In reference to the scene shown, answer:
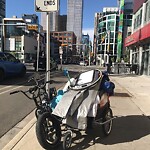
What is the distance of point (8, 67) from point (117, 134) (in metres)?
12.6

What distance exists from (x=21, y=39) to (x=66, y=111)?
92454mm

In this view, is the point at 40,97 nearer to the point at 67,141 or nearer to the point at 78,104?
the point at 78,104

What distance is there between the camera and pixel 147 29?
20.0 m

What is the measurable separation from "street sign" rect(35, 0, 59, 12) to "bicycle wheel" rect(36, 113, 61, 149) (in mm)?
2728

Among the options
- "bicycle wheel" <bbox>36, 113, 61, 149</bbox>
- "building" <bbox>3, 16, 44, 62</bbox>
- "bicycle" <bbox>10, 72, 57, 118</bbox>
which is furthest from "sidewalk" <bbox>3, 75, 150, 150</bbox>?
"building" <bbox>3, 16, 44, 62</bbox>

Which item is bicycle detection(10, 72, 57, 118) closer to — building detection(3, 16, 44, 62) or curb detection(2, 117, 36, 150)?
curb detection(2, 117, 36, 150)

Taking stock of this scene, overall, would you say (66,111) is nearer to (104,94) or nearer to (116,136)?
(104,94)

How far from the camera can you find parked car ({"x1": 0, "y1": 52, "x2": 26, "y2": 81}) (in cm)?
1625

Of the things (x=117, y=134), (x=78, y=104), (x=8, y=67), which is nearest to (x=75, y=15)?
(x=8, y=67)

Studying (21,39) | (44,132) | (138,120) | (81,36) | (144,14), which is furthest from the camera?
(81,36)

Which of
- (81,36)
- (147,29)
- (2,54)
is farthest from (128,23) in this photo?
(81,36)

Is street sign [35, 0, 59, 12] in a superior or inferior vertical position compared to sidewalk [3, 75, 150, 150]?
superior

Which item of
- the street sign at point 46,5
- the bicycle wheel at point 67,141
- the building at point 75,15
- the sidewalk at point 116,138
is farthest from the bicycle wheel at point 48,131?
the building at point 75,15

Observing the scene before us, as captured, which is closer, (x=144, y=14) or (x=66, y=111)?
(x=66, y=111)
